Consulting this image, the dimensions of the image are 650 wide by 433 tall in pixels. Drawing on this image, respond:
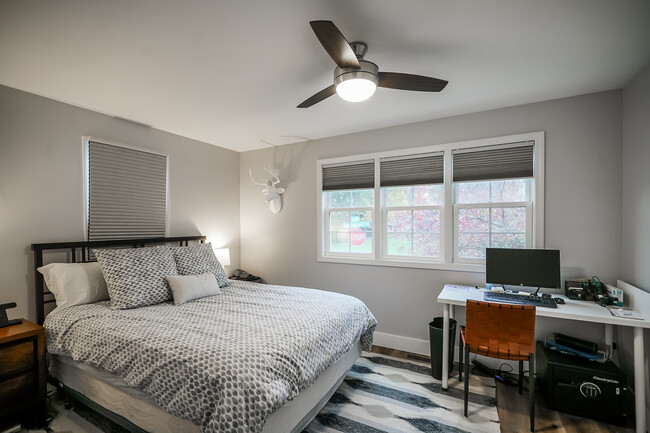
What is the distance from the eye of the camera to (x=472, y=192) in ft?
10.3

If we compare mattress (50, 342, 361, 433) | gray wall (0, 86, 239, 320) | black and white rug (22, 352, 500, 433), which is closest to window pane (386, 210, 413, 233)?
black and white rug (22, 352, 500, 433)

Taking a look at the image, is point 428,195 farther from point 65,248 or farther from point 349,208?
point 65,248

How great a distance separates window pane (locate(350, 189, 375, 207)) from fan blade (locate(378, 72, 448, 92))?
178cm

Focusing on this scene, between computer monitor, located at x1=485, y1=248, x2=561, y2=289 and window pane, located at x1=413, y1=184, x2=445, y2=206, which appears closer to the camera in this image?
computer monitor, located at x1=485, y1=248, x2=561, y2=289

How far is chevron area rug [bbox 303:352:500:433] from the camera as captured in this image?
81.9 inches

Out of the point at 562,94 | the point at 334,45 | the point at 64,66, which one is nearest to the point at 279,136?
the point at 64,66

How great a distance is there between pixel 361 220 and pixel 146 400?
2709 mm

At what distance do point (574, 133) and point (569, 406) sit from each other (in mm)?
2225

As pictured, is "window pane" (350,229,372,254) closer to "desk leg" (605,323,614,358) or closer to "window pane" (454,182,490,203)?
"window pane" (454,182,490,203)

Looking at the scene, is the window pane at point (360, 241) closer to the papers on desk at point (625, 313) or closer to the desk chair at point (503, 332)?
the desk chair at point (503, 332)

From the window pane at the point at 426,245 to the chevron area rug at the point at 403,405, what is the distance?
1163 millimetres

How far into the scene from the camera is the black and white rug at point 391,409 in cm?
206

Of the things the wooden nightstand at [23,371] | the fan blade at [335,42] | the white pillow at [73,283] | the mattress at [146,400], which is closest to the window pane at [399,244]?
the mattress at [146,400]

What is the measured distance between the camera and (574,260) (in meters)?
2.66
